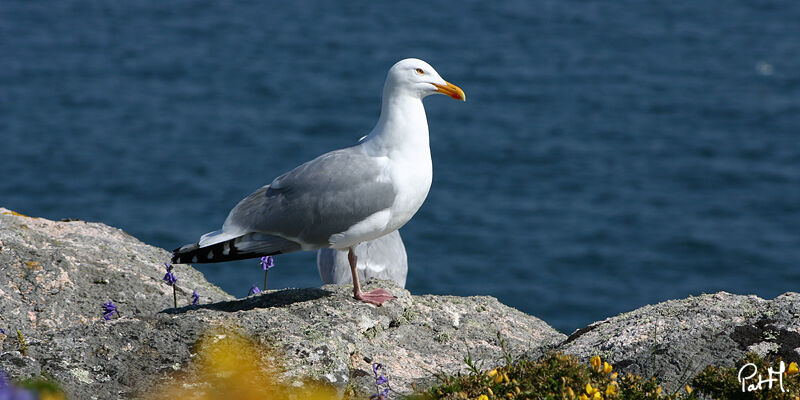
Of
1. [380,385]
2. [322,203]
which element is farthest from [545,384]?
[322,203]

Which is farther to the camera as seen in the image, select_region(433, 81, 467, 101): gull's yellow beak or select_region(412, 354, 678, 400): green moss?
select_region(433, 81, 467, 101): gull's yellow beak

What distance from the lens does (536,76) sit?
2209 centimetres

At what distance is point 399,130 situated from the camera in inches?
243

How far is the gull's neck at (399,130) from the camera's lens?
6.16m

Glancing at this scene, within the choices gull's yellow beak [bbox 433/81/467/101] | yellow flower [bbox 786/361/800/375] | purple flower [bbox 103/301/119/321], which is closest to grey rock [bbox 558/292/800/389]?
yellow flower [bbox 786/361/800/375]

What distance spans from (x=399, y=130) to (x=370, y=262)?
218 cm

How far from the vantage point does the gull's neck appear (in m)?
6.16

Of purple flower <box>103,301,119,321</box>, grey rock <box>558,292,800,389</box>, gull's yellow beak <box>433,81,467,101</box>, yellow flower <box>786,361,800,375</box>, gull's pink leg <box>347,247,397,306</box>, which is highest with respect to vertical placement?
gull's yellow beak <box>433,81,467,101</box>

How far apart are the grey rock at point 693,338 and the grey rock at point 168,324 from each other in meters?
0.49

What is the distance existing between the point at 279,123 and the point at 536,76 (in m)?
6.15

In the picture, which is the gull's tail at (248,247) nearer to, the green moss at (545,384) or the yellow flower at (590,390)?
the green moss at (545,384)

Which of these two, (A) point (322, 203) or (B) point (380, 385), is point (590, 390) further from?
(A) point (322, 203)

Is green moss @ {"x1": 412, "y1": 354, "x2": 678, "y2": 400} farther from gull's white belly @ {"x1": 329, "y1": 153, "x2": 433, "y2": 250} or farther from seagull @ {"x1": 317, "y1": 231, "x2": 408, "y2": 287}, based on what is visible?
seagull @ {"x1": 317, "y1": 231, "x2": 408, "y2": 287}

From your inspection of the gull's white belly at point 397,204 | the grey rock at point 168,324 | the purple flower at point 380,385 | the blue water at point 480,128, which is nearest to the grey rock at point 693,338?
the grey rock at point 168,324
